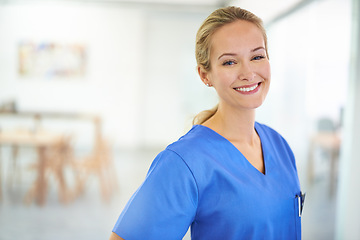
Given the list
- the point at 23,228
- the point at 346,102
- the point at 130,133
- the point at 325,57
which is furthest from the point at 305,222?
the point at 23,228

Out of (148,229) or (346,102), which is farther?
(346,102)

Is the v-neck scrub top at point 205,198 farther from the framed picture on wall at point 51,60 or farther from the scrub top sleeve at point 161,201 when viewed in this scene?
the framed picture on wall at point 51,60

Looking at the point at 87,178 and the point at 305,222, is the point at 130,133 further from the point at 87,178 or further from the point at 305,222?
the point at 305,222

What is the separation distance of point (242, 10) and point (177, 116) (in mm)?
1605

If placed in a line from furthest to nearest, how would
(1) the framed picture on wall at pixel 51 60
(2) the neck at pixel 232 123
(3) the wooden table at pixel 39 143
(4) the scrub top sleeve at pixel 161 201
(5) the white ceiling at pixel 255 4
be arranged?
(5) the white ceiling at pixel 255 4
(3) the wooden table at pixel 39 143
(1) the framed picture on wall at pixel 51 60
(2) the neck at pixel 232 123
(4) the scrub top sleeve at pixel 161 201

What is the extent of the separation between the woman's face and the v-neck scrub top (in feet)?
0.35

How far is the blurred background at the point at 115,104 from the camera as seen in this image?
2062 millimetres

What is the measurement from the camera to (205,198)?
710mm

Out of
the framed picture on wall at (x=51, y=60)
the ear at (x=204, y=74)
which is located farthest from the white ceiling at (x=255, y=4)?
the ear at (x=204, y=74)

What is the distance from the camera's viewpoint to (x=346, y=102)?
2043 millimetres

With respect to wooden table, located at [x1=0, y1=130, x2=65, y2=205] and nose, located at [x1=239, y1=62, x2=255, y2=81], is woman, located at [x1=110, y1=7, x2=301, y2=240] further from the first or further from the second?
wooden table, located at [x1=0, y1=130, x2=65, y2=205]

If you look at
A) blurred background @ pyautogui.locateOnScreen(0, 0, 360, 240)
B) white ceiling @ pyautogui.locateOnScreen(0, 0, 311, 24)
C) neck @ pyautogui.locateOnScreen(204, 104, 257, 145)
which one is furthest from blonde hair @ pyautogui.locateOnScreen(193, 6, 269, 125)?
white ceiling @ pyautogui.locateOnScreen(0, 0, 311, 24)

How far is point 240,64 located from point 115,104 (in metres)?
1.57

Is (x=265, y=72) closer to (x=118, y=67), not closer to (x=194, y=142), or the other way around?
(x=194, y=142)
